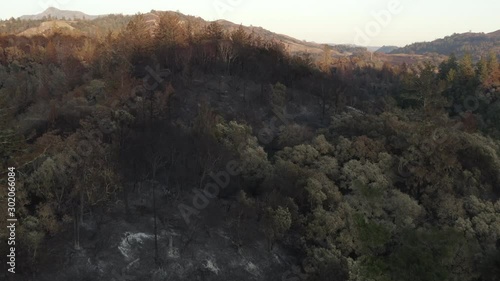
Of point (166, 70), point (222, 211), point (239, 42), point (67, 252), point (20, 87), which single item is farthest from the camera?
point (239, 42)

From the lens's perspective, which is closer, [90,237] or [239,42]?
[90,237]

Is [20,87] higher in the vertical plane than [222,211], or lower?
higher

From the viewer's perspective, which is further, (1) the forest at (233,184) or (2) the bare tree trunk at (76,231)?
(2) the bare tree trunk at (76,231)

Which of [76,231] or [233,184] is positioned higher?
[233,184]

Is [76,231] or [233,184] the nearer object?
[76,231]

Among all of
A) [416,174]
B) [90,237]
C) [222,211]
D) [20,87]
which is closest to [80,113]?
[20,87]

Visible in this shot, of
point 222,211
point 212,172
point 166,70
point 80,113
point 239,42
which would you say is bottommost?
point 222,211

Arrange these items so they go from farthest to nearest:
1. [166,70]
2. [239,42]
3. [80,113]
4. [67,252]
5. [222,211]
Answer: [239,42] < [166,70] < [80,113] < [222,211] < [67,252]

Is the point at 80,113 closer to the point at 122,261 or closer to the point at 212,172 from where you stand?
the point at 212,172
